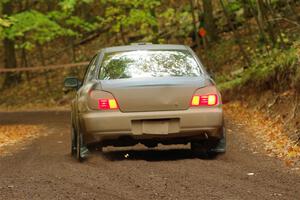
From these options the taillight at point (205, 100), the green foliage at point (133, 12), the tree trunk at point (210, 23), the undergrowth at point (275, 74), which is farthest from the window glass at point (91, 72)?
the tree trunk at point (210, 23)

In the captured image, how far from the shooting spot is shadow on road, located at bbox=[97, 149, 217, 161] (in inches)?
397

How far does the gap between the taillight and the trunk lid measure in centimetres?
8

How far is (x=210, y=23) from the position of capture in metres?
30.6

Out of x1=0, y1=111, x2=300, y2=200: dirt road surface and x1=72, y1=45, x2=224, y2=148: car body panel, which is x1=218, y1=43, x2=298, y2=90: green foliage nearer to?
x1=0, y1=111, x2=300, y2=200: dirt road surface

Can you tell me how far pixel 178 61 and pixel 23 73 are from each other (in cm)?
3041

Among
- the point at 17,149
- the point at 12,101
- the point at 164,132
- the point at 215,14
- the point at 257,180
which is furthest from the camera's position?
the point at 12,101

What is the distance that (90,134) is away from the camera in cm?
938

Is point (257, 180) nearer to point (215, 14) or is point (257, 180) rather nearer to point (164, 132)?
point (164, 132)

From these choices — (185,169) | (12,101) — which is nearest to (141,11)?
(12,101)

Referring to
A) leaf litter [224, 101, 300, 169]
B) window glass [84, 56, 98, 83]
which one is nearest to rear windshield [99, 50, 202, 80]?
window glass [84, 56, 98, 83]

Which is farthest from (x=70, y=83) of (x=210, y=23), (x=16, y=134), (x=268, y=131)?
(x=210, y=23)

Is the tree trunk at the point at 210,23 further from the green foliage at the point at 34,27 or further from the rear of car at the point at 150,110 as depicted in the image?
the rear of car at the point at 150,110

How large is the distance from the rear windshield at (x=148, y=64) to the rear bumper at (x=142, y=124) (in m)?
0.64

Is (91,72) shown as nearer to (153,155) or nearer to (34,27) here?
(153,155)
